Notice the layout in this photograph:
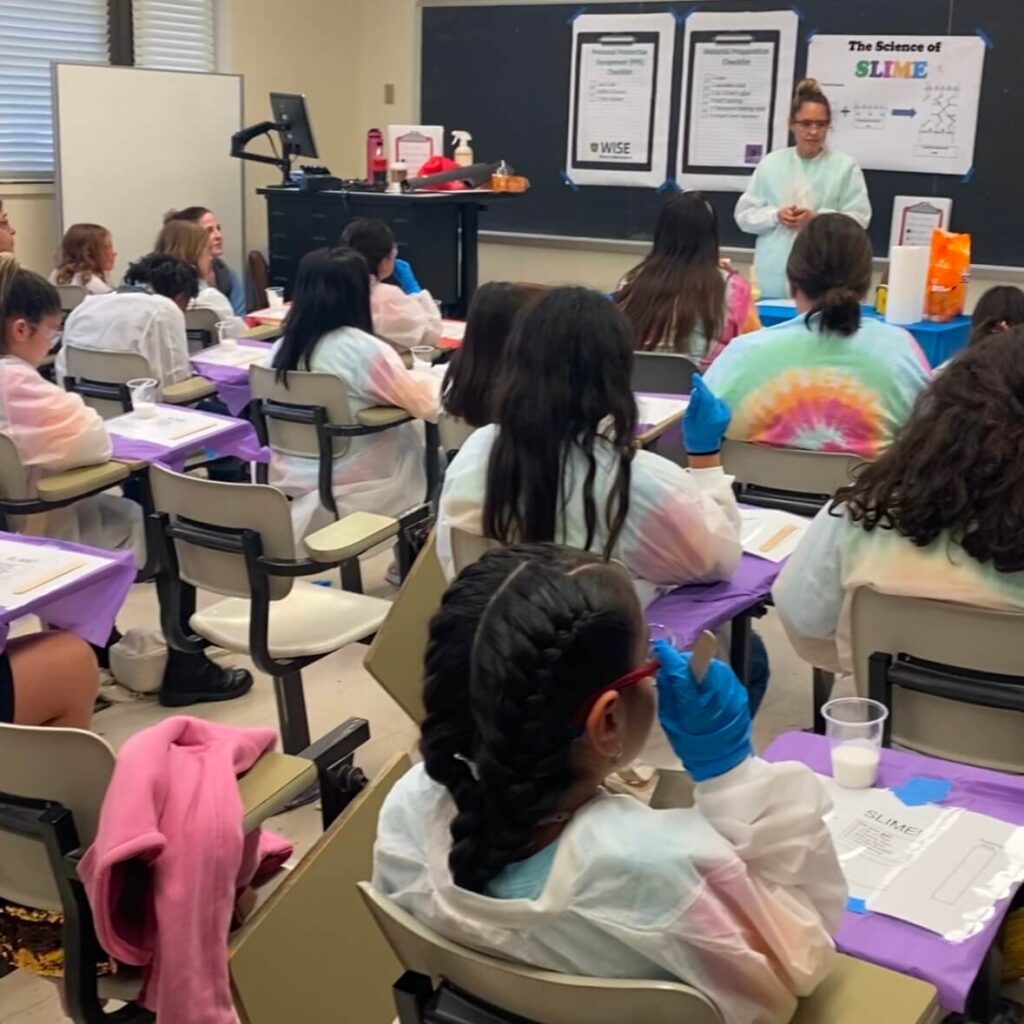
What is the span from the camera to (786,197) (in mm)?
6090

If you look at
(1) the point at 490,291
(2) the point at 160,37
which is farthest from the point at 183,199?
(1) the point at 490,291

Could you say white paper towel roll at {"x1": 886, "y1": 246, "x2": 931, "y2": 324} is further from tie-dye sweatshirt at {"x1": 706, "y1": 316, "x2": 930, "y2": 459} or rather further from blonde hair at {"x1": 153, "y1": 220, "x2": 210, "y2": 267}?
blonde hair at {"x1": 153, "y1": 220, "x2": 210, "y2": 267}

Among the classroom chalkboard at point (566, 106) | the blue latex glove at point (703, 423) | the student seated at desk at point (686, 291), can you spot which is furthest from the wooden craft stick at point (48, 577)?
the classroom chalkboard at point (566, 106)

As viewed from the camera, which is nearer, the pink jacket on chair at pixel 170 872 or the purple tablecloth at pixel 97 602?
the pink jacket on chair at pixel 170 872

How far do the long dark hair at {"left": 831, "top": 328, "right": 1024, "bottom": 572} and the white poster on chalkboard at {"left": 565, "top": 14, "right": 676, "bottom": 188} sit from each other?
225 inches

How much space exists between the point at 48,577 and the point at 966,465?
5.12 ft

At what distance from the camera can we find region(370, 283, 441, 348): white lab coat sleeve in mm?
4828

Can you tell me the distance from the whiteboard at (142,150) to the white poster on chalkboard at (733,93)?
8.84ft

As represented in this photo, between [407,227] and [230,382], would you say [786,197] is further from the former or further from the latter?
[230,382]

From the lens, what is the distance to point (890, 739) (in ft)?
6.67

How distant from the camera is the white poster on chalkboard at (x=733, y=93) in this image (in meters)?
6.85

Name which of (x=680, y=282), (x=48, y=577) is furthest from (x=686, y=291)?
(x=48, y=577)

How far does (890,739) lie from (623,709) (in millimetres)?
1006

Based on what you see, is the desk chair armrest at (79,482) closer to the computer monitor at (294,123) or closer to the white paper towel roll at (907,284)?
the white paper towel roll at (907,284)
